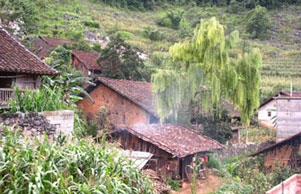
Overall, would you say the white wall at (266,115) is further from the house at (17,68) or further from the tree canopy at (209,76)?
the house at (17,68)

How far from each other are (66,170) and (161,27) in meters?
72.8

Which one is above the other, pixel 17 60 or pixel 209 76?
pixel 17 60

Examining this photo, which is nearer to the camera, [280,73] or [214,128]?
[214,128]

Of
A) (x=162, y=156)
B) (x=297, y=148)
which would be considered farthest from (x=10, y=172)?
(x=297, y=148)

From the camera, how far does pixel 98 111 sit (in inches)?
954

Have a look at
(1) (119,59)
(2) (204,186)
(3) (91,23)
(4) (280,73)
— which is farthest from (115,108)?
(3) (91,23)

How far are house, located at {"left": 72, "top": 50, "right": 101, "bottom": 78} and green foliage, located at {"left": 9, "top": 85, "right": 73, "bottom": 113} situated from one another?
20.6m

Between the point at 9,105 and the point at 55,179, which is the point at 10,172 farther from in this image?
the point at 9,105

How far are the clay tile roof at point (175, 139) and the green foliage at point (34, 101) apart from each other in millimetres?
5346

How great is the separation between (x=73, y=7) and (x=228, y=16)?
39.8 meters

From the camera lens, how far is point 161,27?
7756 centimetres

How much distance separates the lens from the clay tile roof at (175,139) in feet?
53.6

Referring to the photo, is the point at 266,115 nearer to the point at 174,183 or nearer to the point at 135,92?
the point at 135,92

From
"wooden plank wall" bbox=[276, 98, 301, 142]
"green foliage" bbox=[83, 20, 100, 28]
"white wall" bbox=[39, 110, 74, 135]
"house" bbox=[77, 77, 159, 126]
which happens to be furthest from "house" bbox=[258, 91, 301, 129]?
"green foliage" bbox=[83, 20, 100, 28]
